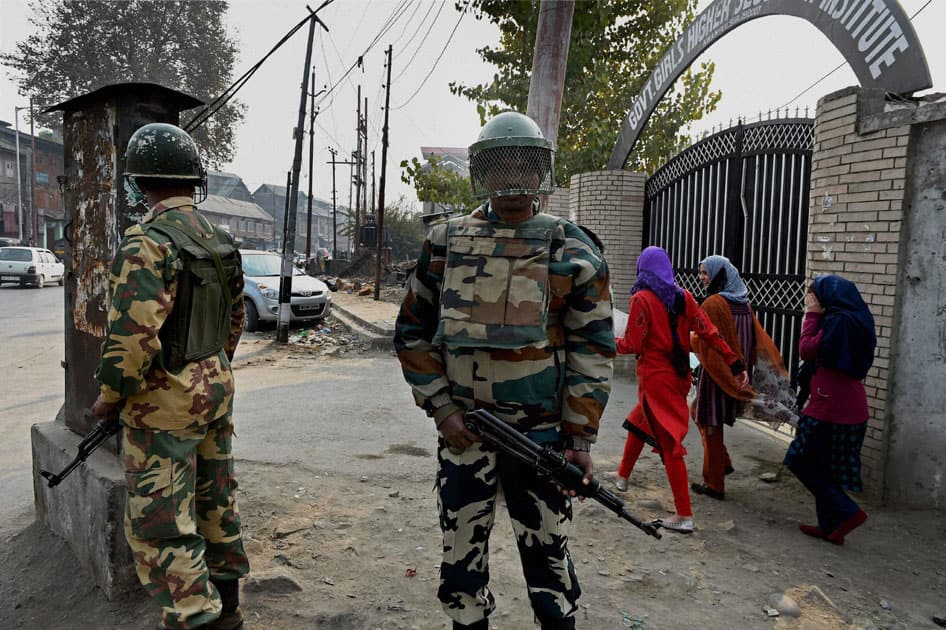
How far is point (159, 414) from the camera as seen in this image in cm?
205

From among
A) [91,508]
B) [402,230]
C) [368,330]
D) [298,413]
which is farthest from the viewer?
[402,230]

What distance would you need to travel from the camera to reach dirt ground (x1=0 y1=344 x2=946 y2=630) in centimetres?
259

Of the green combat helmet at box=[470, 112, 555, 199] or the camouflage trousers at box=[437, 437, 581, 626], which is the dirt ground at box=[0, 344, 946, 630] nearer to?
the camouflage trousers at box=[437, 437, 581, 626]

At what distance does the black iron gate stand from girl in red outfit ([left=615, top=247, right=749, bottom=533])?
265cm

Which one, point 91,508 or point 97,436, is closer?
point 97,436

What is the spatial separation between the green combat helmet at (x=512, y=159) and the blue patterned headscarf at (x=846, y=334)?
214cm

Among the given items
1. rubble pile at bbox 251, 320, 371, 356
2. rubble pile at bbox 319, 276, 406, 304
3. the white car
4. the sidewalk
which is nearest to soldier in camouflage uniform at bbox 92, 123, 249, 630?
the sidewalk

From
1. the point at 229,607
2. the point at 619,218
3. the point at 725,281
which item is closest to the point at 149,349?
the point at 229,607

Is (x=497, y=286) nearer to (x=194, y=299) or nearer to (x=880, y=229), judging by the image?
(x=194, y=299)

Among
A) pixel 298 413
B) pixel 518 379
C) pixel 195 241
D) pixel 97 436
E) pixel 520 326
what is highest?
pixel 195 241

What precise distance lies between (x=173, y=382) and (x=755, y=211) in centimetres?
561

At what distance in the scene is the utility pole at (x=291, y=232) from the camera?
1042cm

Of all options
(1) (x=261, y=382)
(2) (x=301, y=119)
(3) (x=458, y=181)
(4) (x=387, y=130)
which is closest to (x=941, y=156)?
(1) (x=261, y=382)

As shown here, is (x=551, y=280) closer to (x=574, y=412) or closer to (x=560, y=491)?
(x=574, y=412)
